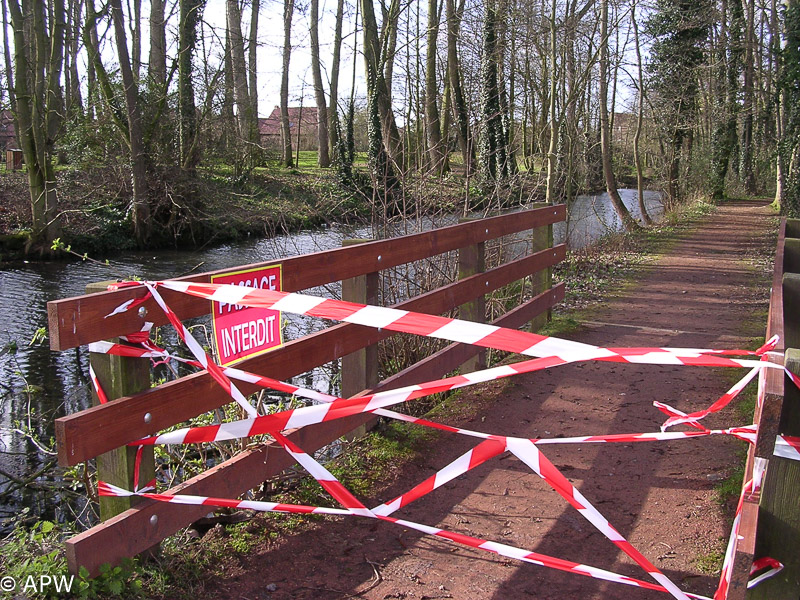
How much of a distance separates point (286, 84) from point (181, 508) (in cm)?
3598

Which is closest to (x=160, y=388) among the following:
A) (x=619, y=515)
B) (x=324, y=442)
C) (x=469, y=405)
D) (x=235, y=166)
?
(x=324, y=442)

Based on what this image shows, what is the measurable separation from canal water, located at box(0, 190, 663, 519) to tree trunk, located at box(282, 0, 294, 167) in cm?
1511

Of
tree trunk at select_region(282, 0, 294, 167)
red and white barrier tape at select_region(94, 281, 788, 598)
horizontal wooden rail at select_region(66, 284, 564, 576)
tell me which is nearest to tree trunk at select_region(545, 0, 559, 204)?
horizontal wooden rail at select_region(66, 284, 564, 576)

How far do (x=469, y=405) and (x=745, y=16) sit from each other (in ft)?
106

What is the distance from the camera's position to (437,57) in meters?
31.8

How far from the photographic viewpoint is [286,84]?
37.0 meters

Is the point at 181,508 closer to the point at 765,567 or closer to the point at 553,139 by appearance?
the point at 765,567

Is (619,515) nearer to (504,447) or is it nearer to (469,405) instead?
(504,447)

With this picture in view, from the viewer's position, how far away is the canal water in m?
6.14

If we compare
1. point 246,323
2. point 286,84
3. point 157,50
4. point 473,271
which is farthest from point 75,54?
point 246,323

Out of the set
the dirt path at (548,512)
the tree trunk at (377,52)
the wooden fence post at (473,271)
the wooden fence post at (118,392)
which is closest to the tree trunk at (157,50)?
the tree trunk at (377,52)

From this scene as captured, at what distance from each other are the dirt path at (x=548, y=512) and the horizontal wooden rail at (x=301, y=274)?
111 centimetres

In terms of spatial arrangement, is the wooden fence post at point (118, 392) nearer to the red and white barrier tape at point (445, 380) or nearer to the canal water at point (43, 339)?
the red and white barrier tape at point (445, 380)

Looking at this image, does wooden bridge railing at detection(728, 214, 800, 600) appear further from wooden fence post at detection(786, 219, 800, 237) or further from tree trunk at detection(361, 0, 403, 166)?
tree trunk at detection(361, 0, 403, 166)
